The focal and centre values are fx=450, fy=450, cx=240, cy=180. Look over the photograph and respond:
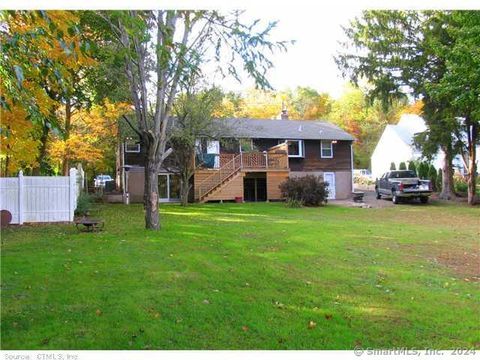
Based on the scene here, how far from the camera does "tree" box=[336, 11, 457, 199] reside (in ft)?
86.6

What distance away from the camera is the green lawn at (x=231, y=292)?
5.01m

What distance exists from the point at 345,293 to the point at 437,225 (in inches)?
467

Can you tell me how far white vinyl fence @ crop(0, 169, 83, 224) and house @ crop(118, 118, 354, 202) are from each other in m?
11.4

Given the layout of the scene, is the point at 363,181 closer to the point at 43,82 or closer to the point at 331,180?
the point at 331,180

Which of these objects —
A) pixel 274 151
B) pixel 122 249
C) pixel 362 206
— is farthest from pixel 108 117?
pixel 122 249

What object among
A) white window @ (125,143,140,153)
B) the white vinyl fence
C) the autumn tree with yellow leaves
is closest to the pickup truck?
white window @ (125,143,140,153)

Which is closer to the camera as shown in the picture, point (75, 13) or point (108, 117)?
point (75, 13)

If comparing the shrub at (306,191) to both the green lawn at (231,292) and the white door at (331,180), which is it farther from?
the green lawn at (231,292)

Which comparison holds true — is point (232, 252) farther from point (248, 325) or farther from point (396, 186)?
point (396, 186)

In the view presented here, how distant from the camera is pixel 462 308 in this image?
244 inches

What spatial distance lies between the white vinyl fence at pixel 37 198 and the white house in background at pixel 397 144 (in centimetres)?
4049

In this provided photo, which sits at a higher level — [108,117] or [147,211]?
[108,117]

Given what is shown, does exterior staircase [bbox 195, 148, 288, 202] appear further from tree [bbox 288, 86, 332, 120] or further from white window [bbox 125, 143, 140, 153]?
tree [bbox 288, 86, 332, 120]

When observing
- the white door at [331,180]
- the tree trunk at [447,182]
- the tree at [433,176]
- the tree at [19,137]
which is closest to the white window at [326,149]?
the white door at [331,180]
